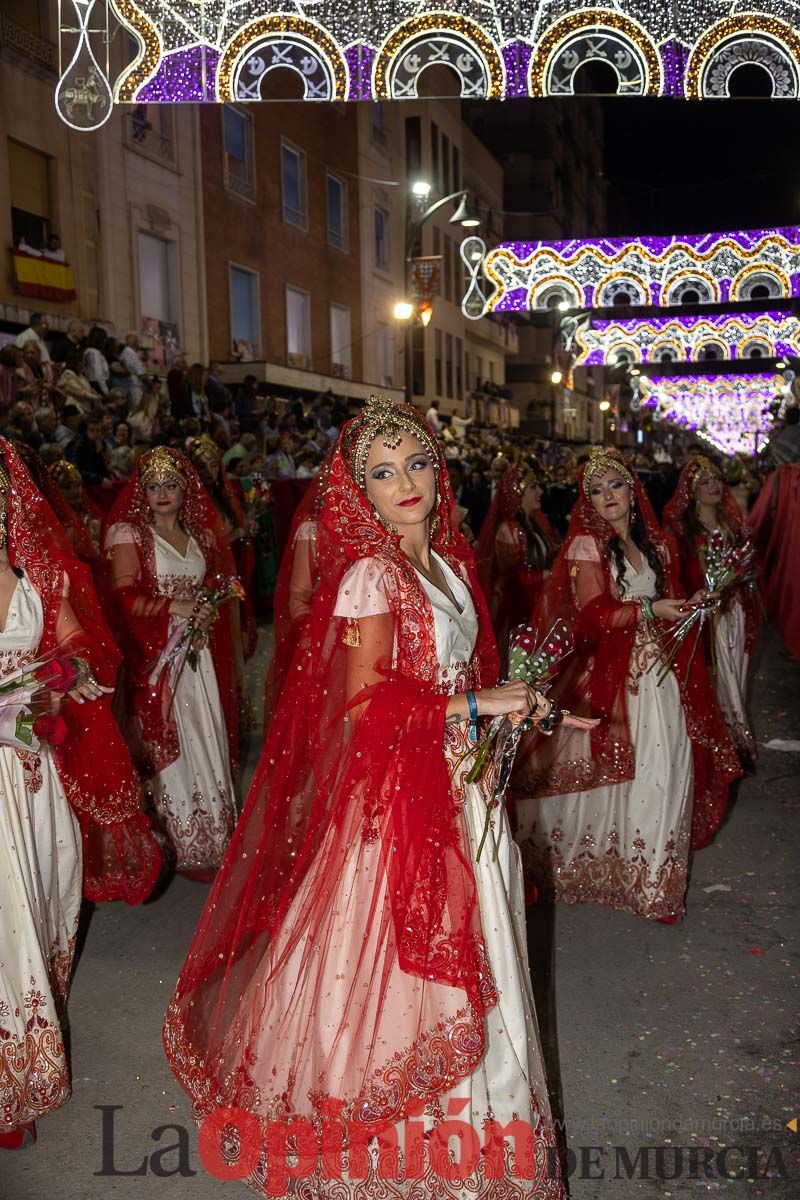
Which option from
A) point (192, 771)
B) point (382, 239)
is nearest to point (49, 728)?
point (192, 771)

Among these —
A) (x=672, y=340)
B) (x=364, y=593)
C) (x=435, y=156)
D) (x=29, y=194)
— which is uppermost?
(x=435, y=156)

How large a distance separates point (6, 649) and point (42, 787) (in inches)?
18.1

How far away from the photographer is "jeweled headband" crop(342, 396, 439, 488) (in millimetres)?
2936

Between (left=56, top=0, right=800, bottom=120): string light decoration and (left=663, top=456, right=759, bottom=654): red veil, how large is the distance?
7.80 ft

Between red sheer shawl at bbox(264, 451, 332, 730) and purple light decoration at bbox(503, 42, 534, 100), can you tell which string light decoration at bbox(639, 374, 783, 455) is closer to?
purple light decoration at bbox(503, 42, 534, 100)

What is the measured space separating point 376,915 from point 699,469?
4964 millimetres

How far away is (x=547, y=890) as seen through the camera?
4.94 meters

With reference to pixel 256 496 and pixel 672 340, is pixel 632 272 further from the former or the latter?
pixel 256 496

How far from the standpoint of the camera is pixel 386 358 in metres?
29.9

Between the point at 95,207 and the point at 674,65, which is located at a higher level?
the point at 95,207

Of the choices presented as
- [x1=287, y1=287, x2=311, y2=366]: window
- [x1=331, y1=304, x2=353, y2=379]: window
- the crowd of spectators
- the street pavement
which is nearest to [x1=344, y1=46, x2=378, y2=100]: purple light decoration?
the crowd of spectators

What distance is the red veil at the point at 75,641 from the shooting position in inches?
139

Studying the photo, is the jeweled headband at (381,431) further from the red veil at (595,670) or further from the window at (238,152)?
the window at (238,152)

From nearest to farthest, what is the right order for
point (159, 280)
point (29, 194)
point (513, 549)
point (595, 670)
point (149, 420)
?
1. point (595, 670)
2. point (513, 549)
3. point (149, 420)
4. point (29, 194)
5. point (159, 280)
